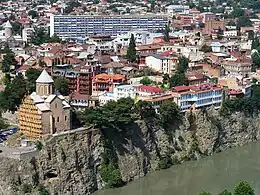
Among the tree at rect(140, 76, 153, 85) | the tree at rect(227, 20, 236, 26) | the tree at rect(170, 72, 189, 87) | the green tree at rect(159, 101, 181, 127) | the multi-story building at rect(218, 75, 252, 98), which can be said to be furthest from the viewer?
the tree at rect(227, 20, 236, 26)

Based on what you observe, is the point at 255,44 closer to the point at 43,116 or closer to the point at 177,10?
the point at 177,10

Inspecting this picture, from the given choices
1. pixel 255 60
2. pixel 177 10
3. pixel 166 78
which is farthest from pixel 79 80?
pixel 177 10

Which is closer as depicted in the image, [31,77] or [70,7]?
[31,77]

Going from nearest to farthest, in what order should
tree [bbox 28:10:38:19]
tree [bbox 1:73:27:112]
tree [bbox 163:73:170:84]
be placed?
tree [bbox 1:73:27:112]
tree [bbox 163:73:170:84]
tree [bbox 28:10:38:19]

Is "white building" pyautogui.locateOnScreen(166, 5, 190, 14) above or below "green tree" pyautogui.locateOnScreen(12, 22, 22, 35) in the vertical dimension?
above

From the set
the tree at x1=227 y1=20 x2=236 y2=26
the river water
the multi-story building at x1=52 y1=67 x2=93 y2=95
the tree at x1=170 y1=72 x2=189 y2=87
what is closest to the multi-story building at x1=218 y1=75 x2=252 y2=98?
the tree at x1=170 y1=72 x2=189 y2=87

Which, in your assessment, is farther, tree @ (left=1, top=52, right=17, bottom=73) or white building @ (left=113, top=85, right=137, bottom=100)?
tree @ (left=1, top=52, right=17, bottom=73)

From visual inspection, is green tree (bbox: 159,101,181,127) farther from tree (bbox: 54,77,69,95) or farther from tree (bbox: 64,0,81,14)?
tree (bbox: 64,0,81,14)
